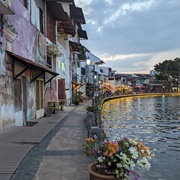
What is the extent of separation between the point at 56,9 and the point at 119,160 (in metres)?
15.6

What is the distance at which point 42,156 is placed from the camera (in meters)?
5.88

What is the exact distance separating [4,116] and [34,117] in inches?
164

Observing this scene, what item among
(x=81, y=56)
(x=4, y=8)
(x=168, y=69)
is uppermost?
(x=168, y=69)

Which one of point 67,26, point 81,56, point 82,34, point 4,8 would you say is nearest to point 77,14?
Result: point 67,26

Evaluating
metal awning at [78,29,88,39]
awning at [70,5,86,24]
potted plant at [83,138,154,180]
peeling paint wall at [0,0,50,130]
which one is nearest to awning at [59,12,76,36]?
awning at [70,5,86,24]

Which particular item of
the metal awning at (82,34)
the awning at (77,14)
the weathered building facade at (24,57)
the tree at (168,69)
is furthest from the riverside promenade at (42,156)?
the tree at (168,69)

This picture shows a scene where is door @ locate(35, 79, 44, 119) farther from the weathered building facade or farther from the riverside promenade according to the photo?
the riverside promenade

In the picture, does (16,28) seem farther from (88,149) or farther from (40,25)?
(88,149)

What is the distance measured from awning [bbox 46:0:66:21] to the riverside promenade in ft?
33.6

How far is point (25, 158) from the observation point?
5.65 m

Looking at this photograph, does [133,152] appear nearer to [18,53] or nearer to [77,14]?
[18,53]

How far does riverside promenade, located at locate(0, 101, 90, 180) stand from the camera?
184 inches

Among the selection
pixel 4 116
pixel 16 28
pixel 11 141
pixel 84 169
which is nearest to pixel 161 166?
pixel 84 169

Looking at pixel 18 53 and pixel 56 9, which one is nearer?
pixel 18 53
